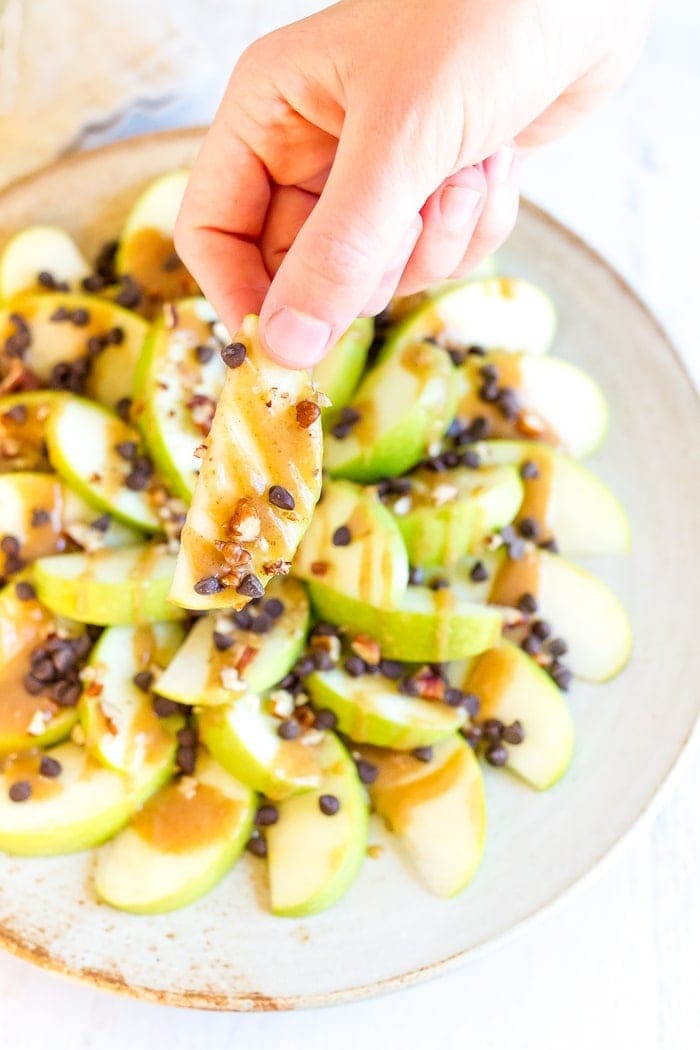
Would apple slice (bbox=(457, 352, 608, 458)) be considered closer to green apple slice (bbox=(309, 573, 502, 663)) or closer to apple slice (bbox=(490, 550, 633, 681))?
apple slice (bbox=(490, 550, 633, 681))

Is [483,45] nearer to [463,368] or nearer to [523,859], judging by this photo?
[463,368]

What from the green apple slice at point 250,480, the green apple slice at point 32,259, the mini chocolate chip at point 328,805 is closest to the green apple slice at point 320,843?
the mini chocolate chip at point 328,805

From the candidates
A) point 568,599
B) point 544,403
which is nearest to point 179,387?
point 544,403

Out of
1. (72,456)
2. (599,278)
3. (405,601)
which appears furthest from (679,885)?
(72,456)

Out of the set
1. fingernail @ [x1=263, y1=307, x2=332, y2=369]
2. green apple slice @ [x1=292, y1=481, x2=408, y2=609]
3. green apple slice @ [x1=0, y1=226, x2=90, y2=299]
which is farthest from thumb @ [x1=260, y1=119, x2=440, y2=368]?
green apple slice @ [x1=0, y1=226, x2=90, y2=299]

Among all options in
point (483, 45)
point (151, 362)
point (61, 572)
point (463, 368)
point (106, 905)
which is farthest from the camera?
point (463, 368)

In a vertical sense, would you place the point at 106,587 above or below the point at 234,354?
below

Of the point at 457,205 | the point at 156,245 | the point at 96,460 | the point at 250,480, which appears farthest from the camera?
the point at 156,245

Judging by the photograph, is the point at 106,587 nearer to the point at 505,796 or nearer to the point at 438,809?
the point at 438,809
